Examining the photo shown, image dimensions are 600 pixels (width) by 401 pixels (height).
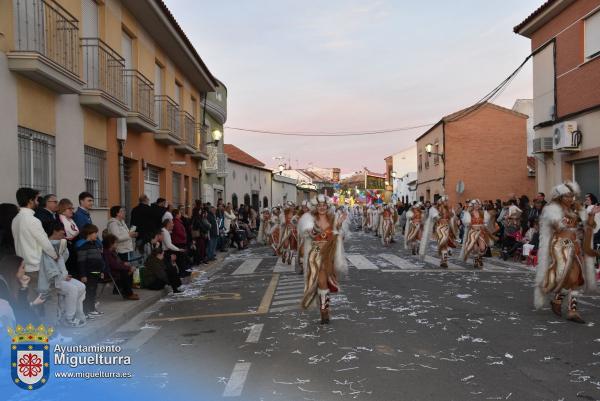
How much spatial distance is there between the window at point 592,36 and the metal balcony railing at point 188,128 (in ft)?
45.0

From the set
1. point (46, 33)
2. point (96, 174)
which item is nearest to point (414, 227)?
point (96, 174)

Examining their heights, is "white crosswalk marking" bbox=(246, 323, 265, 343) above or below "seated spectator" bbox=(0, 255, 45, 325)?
below

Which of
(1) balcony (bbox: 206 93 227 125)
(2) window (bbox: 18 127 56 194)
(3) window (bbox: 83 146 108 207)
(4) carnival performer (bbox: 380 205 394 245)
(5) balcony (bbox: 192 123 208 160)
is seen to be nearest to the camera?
(2) window (bbox: 18 127 56 194)

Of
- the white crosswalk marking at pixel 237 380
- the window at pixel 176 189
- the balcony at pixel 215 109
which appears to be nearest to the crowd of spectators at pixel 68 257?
the white crosswalk marking at pixel 237 380

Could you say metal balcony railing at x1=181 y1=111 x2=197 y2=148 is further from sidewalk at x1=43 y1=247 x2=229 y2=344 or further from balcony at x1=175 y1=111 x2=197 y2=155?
sidewalk at x1=43 y1=247 x2=229 y2=344

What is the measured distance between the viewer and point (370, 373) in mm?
5355

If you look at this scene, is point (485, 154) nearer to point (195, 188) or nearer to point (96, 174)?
point (195, 188)

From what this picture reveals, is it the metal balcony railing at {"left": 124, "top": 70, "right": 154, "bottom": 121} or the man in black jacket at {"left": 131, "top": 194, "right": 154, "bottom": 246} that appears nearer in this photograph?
the man in black jacket at {"left": 131, "top": 194, "right": 154, "bottom": 246}

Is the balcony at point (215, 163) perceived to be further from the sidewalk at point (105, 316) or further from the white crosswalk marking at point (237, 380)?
the white crosswalk marking at point (237, 380)

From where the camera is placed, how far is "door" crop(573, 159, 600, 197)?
1650 cm

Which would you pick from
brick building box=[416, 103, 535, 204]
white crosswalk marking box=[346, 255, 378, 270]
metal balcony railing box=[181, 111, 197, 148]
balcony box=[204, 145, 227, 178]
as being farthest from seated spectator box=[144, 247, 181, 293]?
brick building box=[416, 103, 535, 204]

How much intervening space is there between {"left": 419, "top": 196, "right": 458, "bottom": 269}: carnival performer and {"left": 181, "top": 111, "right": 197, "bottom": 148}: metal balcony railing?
33.7ft

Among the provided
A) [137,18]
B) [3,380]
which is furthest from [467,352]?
[137,18]

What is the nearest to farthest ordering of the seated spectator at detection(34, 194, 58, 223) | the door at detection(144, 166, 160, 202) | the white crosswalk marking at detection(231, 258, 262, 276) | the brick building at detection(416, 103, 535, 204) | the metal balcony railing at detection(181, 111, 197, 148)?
the seated spectator at detection(34, 194, 58, 223) → the white crosswalk marking at detection(231, 258, 262, 276) → the door at detection(144, 166, 160, 202) → the metal balcony railing at detection(181, 111, 197, 148) → the brick building at detection(416, 103, 535, 204)
